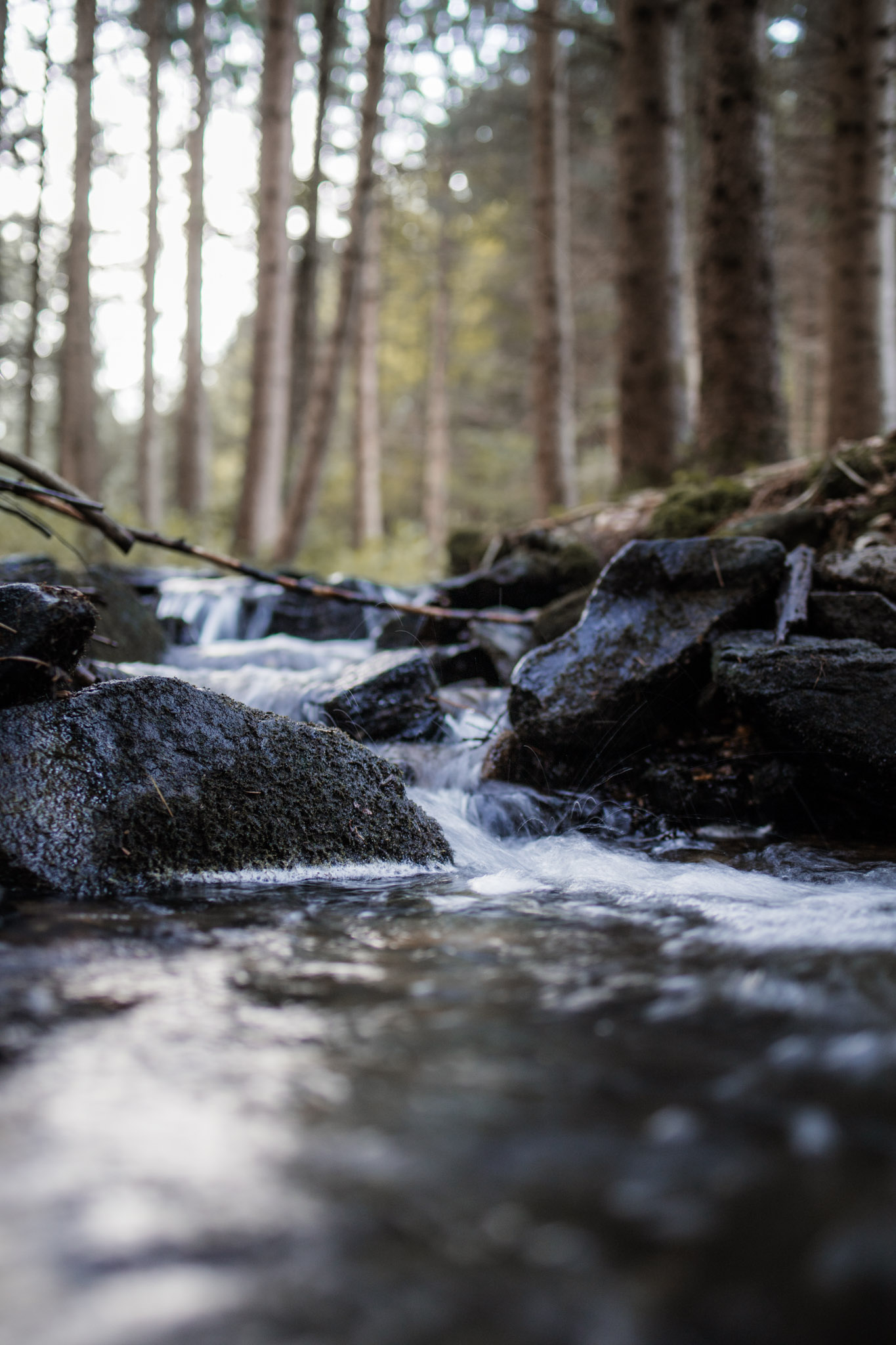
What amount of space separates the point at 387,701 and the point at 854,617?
2278mm

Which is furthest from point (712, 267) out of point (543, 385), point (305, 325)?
point (305, 325)

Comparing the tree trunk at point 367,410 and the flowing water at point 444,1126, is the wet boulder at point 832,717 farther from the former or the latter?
the tree trunk at point 367,410

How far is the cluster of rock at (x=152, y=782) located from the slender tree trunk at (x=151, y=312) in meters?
13.6

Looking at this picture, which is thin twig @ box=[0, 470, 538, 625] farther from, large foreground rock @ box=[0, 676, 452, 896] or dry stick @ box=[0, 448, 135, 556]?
large foreground rock @ box=[0, 676, 452, 896]

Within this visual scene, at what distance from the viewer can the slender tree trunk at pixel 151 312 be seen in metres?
16.1

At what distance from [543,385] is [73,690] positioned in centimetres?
896

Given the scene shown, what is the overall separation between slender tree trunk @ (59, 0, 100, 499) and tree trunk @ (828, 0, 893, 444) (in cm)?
1097

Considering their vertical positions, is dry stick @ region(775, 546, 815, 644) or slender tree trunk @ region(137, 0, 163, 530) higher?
slender tree trunk @ region(137, 0, 163, 530)

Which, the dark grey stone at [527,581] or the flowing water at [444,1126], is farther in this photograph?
the dark grey stone at [527,581]

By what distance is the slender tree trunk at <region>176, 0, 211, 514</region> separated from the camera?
16672 millimetres

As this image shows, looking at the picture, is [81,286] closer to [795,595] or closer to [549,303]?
[549,303]

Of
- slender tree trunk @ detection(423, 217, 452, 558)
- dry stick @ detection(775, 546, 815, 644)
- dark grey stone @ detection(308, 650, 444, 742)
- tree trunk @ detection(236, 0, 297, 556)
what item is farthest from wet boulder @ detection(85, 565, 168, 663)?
slender tree trunk @ detection(423, 217, 452, 558)

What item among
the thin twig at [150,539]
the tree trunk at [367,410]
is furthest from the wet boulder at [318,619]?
the tree trunk at [367,410]

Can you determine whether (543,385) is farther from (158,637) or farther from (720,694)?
(720,694)
